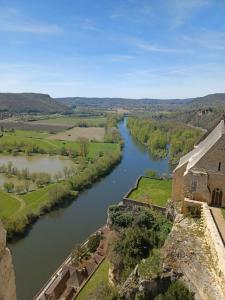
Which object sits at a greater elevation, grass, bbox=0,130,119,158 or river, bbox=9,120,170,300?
grass, bbox=0,130,119,158

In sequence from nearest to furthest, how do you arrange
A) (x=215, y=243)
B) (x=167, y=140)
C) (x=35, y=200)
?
(x=215, y=243), (x=35, y=200), (x=167, y=140)

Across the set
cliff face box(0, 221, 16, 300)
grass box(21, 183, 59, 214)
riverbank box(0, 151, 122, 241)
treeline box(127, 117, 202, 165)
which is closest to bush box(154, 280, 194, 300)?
cliff face box(0, 221, 16, 300)

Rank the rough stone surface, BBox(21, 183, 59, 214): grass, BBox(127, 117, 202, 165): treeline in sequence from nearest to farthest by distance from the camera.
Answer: the rough stone surface < BBox(21, 183, 59, 214): grass < BBox(127, 117, 202, 165): treeline

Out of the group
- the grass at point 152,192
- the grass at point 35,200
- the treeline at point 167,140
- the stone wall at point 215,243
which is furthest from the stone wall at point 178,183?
the treeline at point 167,140

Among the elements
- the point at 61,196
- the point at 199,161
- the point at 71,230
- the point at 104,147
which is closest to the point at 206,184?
the point at 199,161

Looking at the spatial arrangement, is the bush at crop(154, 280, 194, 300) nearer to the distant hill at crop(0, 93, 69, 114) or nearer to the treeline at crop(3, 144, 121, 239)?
the treeline at crop(3, 144, 121, 239)

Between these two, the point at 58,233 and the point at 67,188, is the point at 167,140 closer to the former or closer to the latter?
the point at 67,188

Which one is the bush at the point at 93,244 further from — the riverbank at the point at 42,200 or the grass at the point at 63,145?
the grass at the point at 63,145

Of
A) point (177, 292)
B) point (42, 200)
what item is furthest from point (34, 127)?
point (177, 292)
